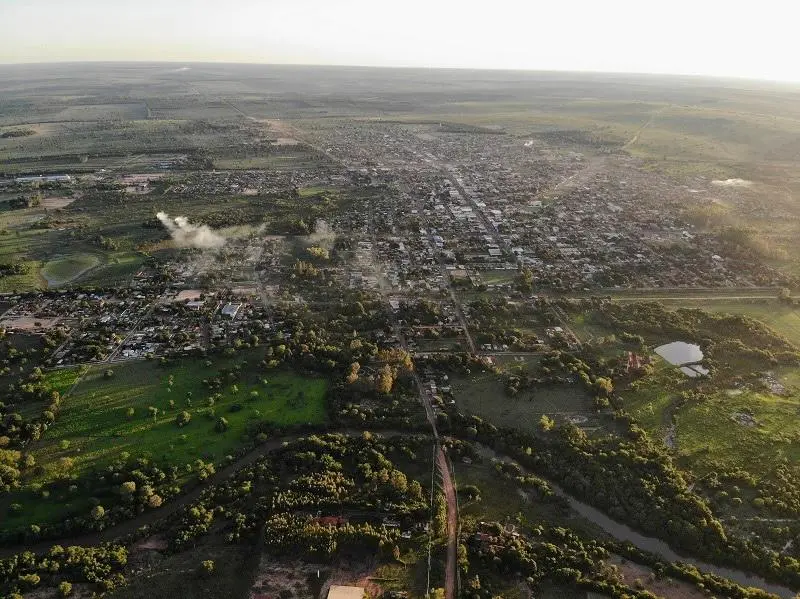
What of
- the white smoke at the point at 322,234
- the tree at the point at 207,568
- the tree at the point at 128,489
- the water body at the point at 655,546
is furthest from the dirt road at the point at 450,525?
the white smoke at the point at 322,234

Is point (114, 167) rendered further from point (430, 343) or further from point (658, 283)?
point (658, 283)

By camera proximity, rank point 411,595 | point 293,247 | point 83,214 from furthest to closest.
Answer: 1. point 83,214
2. point 293,247
3. point 411,595

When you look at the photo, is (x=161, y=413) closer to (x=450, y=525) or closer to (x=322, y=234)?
(x=450, y=525)

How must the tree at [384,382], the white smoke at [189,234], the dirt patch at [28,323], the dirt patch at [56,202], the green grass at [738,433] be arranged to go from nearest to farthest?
1. the green grass at [738,433]
2. the tree at [384,382]
3. the dirt patch at [28,323]
4. the white smoke at [189,234]
5. the dirt patch at [56,202]

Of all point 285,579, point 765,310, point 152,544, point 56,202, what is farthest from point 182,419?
point 56,202

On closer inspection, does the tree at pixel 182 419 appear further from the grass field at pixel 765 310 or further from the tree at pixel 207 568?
the grass field at pixel 765 310

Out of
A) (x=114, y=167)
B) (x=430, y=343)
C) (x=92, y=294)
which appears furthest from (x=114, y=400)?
(x=114, y=167)

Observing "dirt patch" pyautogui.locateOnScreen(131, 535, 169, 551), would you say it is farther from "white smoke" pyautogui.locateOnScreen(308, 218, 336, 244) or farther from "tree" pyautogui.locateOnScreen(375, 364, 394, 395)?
"white smoke" pyautogui.locateOnScreen(308, 218, 336, 244)
